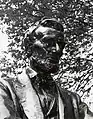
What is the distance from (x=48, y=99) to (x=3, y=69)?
6.59 m

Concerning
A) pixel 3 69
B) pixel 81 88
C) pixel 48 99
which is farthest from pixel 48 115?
pixel 3 69

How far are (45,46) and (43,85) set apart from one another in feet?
0.70

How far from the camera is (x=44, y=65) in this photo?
239cm

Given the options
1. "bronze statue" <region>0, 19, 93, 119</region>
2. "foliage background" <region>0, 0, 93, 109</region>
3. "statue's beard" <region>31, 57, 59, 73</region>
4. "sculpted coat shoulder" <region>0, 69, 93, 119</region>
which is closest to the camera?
"sculpted coat shoulder" <region>0, 69, 93, 119</region>

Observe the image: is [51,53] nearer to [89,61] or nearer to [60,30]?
[60,30]

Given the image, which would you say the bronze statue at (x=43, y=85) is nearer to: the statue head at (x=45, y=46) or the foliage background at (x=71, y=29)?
the statue head at (x=45, y=46)

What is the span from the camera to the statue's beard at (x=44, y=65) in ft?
7.81

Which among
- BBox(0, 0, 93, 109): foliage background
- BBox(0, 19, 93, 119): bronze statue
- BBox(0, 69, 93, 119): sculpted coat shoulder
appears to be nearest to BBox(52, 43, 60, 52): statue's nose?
BBox(0, 19, 93, 119): bronze statue

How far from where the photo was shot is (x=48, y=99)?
7.73 feet

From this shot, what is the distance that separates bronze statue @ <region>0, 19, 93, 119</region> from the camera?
7.33 ft

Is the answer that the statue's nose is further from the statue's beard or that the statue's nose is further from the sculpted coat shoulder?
the sculpted coat shoulder

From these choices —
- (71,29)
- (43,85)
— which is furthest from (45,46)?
(71,29)

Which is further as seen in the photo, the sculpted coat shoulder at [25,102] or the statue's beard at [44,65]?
the statue's beard at [44,65]

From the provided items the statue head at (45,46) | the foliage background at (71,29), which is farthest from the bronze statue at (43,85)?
the foliage background at (71,29)
